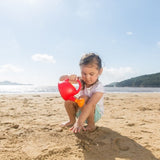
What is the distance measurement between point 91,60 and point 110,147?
96 cm

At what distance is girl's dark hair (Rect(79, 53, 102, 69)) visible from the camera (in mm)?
1918

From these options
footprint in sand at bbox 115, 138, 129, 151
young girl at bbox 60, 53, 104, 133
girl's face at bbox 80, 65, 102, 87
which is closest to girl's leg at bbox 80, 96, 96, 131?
young girl at bbox 60, 53, 104, 133

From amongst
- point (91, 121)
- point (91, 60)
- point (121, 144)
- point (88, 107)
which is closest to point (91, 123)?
point (91, 121)

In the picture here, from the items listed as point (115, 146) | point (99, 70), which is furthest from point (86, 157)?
point (99, 70)

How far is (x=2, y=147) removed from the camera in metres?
1.42

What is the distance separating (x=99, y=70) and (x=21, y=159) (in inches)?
50.8

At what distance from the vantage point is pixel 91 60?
6.29 feet

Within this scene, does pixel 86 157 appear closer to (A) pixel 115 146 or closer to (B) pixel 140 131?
(A) pixel 115 146

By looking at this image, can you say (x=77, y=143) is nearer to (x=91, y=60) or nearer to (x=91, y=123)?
(x=91, y=123)

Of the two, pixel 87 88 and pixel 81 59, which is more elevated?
pixel 81 59

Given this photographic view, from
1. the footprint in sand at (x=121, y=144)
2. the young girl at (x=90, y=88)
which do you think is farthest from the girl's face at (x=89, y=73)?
the footprint in sand at (x=121, y=144)

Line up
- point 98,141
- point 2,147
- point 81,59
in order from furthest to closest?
point 81,59, point 98,141, point 2,147

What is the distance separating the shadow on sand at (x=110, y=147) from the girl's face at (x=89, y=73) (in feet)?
2.02

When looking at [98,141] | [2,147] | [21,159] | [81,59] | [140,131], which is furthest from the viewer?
[81,59]
